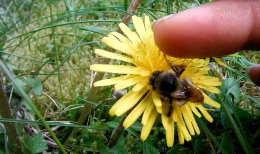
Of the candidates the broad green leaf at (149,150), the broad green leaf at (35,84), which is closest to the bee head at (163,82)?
the broad green leaf at (149,150)

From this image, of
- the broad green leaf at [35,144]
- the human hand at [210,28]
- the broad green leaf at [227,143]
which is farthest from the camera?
the broad green leaf at [227,143]

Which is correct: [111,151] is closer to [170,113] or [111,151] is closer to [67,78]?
[170,113]

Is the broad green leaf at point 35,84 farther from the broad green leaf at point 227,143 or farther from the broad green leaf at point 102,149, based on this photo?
the broad green leaf at point 227,143

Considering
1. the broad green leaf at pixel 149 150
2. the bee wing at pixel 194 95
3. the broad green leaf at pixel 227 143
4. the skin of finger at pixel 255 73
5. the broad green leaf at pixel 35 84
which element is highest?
the broad green leaf at pixel 35 84

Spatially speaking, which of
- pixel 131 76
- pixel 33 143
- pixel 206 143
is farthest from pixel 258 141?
pixel 33 143

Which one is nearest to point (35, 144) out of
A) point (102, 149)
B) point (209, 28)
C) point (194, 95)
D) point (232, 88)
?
point (102, 149)

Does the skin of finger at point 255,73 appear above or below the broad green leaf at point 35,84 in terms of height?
below

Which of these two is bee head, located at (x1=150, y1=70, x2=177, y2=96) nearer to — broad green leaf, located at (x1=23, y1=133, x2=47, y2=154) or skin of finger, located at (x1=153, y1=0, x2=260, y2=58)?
skin of finger, located at (x1=153, y1=0, x2=260, y2=58)

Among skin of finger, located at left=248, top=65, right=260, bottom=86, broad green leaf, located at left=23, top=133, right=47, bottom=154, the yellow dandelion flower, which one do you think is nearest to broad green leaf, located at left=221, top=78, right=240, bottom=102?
skin of finger, located at left=248, top=65, right=260, bottom=86
